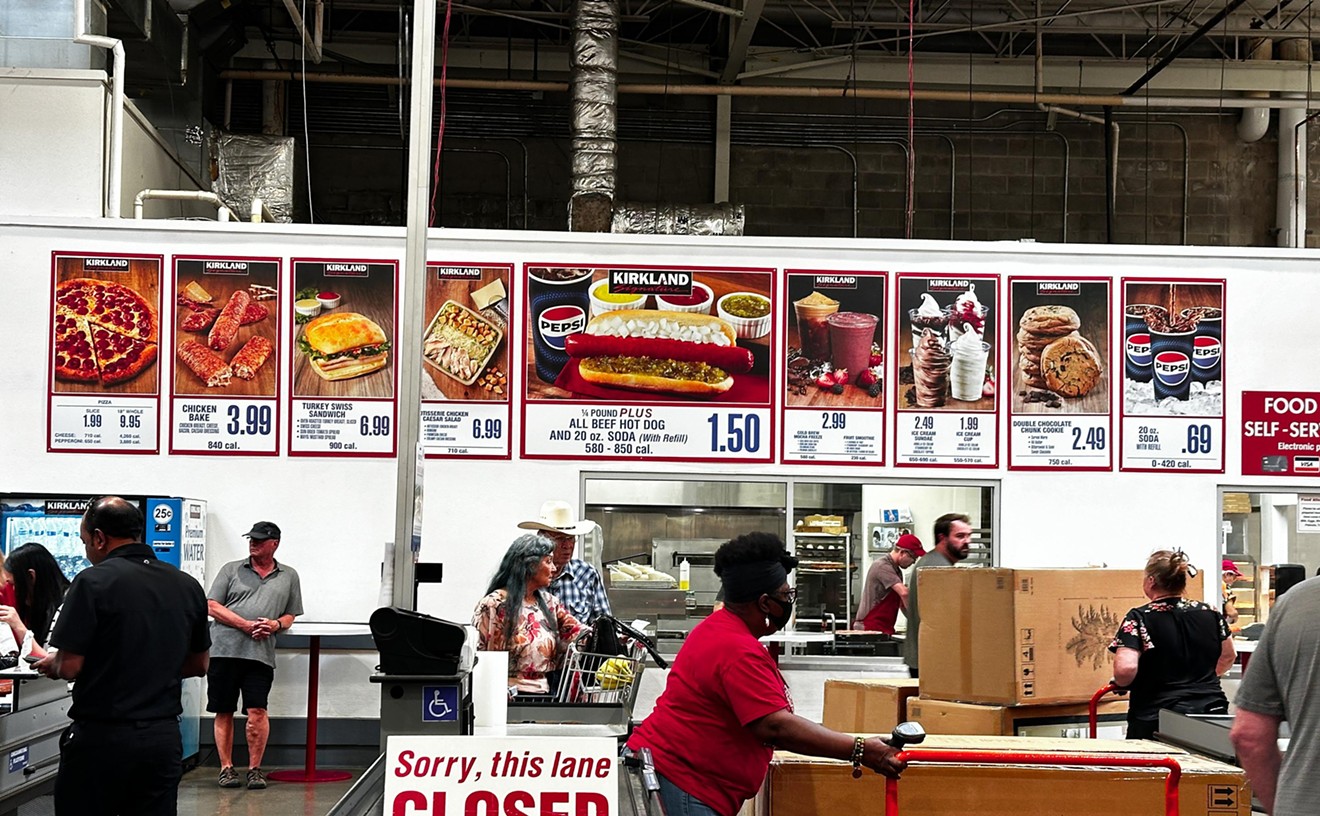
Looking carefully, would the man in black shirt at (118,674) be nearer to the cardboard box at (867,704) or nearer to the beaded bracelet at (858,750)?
the beaded bracelet at (858,750)

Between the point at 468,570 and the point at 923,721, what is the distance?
3.56 meters

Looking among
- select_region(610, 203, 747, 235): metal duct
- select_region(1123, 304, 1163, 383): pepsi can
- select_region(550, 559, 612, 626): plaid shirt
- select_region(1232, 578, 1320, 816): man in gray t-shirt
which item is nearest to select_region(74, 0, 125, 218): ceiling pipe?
select_region(610, 203, 747, 235): metal duct

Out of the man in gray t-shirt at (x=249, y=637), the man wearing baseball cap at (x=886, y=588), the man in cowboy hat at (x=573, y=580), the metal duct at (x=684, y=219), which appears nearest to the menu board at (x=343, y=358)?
the man in gray t-shirt at (x=249, y=637)

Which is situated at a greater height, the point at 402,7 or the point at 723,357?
the point at 402,7

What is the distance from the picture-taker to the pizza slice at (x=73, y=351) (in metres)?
8.37

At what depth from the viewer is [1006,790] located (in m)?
3.55

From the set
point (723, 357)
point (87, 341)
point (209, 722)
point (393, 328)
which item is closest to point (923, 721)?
point (723, 357)

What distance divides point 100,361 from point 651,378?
3.42 metres

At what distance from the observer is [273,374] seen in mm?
8461

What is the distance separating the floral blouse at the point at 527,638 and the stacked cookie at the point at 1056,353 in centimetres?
395

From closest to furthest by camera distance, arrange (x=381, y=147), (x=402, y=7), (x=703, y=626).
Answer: (x=703, y=626), (x=402, y=7), (x=381, y=147)

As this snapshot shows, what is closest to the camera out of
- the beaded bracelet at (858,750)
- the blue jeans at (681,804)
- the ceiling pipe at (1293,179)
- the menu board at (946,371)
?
the beaded bracelet at (858,750)

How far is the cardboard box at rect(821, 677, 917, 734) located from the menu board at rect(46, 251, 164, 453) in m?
4.54

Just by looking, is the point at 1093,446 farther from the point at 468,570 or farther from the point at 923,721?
the point at 468,570
